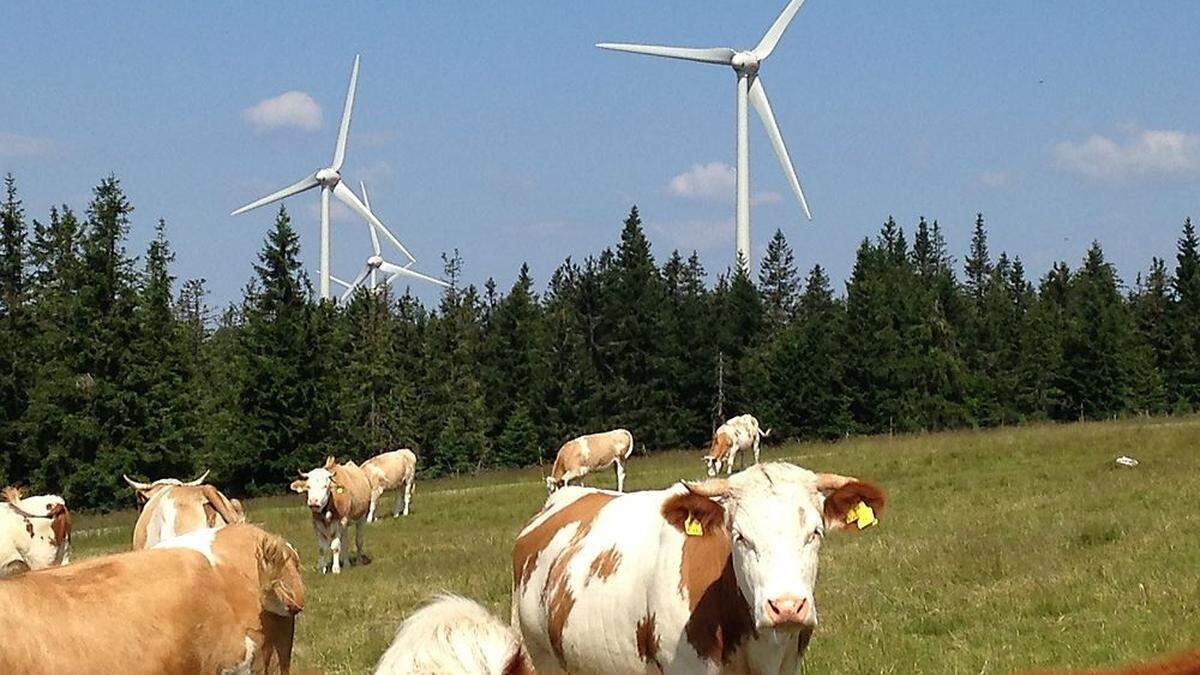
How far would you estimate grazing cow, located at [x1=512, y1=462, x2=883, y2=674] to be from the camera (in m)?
6.18

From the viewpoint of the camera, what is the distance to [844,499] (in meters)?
6.77

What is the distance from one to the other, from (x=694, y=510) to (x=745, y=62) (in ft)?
165

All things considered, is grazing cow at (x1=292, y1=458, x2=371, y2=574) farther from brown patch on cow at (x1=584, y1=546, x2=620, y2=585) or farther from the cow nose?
the cow nose

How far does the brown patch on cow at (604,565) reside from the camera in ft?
24.9

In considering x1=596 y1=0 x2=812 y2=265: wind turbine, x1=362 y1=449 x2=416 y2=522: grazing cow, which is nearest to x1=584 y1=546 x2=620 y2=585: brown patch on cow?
x1=362 y1=449 x2=416 y2=522: grazing cow

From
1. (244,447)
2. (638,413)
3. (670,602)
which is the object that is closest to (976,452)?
(670,602)

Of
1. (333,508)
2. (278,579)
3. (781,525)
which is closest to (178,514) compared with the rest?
(278,579)

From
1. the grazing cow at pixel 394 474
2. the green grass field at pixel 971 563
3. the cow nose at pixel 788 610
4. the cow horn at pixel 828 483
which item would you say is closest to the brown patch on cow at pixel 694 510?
the cow horn at pixel 828 483

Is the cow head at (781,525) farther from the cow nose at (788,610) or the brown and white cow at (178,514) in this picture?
the brown and white cow at (178,514)

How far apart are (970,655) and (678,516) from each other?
4367 millimetres

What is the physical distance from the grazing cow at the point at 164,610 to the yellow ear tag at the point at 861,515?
272 cm

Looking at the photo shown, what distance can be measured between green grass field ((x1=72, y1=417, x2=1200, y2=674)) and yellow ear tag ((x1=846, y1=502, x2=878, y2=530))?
6.34 ft

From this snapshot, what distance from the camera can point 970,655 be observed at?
1007 centimetres

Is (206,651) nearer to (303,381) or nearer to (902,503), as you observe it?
(902,503)
